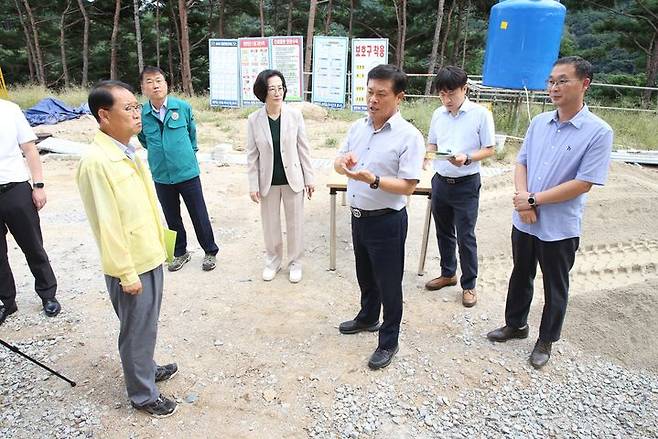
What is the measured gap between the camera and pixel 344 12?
2272 cm

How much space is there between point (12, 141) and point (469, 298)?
3.41 metres

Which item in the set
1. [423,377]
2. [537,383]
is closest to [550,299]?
[537,383]

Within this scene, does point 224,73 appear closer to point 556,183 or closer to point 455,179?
point 455,179

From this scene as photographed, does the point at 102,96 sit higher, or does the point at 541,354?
the point at 102,96

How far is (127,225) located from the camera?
6.72ft

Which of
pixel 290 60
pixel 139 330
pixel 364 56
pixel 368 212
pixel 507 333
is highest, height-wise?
pixel 364 56

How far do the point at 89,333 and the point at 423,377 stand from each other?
2.28m

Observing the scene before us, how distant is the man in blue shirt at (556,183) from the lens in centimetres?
234

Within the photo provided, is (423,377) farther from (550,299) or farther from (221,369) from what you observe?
(221,369)

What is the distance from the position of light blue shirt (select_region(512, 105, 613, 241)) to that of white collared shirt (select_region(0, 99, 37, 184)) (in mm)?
3319

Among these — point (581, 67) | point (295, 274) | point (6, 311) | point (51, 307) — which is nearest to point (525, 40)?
point (581, 67)

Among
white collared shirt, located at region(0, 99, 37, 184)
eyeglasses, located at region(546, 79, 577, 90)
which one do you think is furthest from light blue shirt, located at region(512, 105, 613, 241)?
white collared shirt, located at region(0, 99, 37, 184)

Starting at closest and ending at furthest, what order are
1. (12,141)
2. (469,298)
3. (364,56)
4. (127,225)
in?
(127,225)
(12,141)
(469,298)
(364,56)

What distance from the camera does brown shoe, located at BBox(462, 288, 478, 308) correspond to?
135 inches
